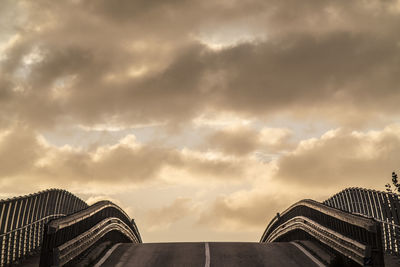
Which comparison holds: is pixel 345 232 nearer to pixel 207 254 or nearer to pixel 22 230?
pixel 207 254

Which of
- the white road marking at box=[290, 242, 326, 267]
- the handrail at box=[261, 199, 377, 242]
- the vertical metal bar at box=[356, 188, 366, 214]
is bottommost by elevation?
the white road marking at box=[290, 242, 326, 267]

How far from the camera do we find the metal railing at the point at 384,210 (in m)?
16.1

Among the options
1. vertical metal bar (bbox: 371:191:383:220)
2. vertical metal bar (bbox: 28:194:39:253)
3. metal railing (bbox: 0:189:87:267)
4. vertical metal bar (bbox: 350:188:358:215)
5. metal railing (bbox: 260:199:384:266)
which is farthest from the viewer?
vertical metal bar (bbox: 350:188:358:215)

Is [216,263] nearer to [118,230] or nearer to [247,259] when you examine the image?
[247,259]

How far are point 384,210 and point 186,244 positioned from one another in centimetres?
718

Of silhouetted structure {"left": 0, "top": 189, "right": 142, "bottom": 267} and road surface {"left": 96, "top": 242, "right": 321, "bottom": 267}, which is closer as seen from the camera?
silhouetted structure {"left": 0, "top": 189, "right": 142, "bottom": 267}

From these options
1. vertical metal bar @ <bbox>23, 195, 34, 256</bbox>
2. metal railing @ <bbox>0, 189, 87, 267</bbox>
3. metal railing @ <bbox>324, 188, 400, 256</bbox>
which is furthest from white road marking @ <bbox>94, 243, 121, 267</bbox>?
metal railing @ <bbox>324, 188, 400, 256</bbox>

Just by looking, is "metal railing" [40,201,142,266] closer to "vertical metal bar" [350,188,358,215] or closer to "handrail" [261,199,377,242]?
"handrail" [261,199,377,242]

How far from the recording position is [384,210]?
1739 cm

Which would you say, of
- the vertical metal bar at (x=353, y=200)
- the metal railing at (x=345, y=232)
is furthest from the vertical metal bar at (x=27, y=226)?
the vertical metal bar at (x=353, y=200)

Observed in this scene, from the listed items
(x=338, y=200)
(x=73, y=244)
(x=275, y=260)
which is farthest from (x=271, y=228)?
(x=73, y=244)

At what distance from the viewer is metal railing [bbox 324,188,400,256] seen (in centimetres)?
1606

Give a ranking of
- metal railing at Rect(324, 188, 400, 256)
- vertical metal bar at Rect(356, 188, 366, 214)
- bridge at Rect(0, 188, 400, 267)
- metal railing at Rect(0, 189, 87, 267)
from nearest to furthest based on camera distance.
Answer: bridge at Rect(0, 188, 400, 267) → metal railing at Rect(0, 189, 87, 267) → metal railing at Rect(324, 188, 400, 256) → vertical metal bar at Rect(356, 188, 366, 214)

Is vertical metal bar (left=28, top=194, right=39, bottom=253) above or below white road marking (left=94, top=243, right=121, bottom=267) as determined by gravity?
above
